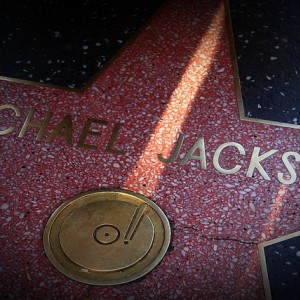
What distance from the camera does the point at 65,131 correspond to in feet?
7.12

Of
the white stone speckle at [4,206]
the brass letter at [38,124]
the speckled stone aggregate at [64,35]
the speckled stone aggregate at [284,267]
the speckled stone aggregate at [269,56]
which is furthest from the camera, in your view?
the speckled stone aggregate at [64,35]

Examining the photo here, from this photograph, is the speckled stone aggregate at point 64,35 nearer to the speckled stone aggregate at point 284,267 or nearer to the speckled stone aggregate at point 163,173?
the speckled stone aggregate at point 163,173

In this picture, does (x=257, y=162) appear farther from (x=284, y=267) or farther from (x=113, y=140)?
(x=113, y=140)

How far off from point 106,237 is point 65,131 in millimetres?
592

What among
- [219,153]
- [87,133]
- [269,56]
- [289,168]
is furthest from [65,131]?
[269,56]

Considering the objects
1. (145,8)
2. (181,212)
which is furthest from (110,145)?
(145,8)

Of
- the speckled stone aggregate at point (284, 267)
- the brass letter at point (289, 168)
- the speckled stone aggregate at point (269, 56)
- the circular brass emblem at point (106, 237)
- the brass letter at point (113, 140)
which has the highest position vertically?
the speckled stone aggregate at point (269, 56)

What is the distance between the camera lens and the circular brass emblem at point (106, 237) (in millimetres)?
1737

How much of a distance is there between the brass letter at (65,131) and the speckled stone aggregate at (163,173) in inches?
0.9

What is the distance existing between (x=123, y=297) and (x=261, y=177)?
79 centimetres

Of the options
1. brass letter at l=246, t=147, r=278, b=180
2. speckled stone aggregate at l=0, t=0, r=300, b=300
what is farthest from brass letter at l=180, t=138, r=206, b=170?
brass letter at l=246, t=147, r=278, b=180

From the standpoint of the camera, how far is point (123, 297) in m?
1.68

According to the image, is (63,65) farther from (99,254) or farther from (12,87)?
(99,254)

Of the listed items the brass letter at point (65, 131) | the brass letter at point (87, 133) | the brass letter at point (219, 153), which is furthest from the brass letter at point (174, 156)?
the brass letter at point (65, 131)
